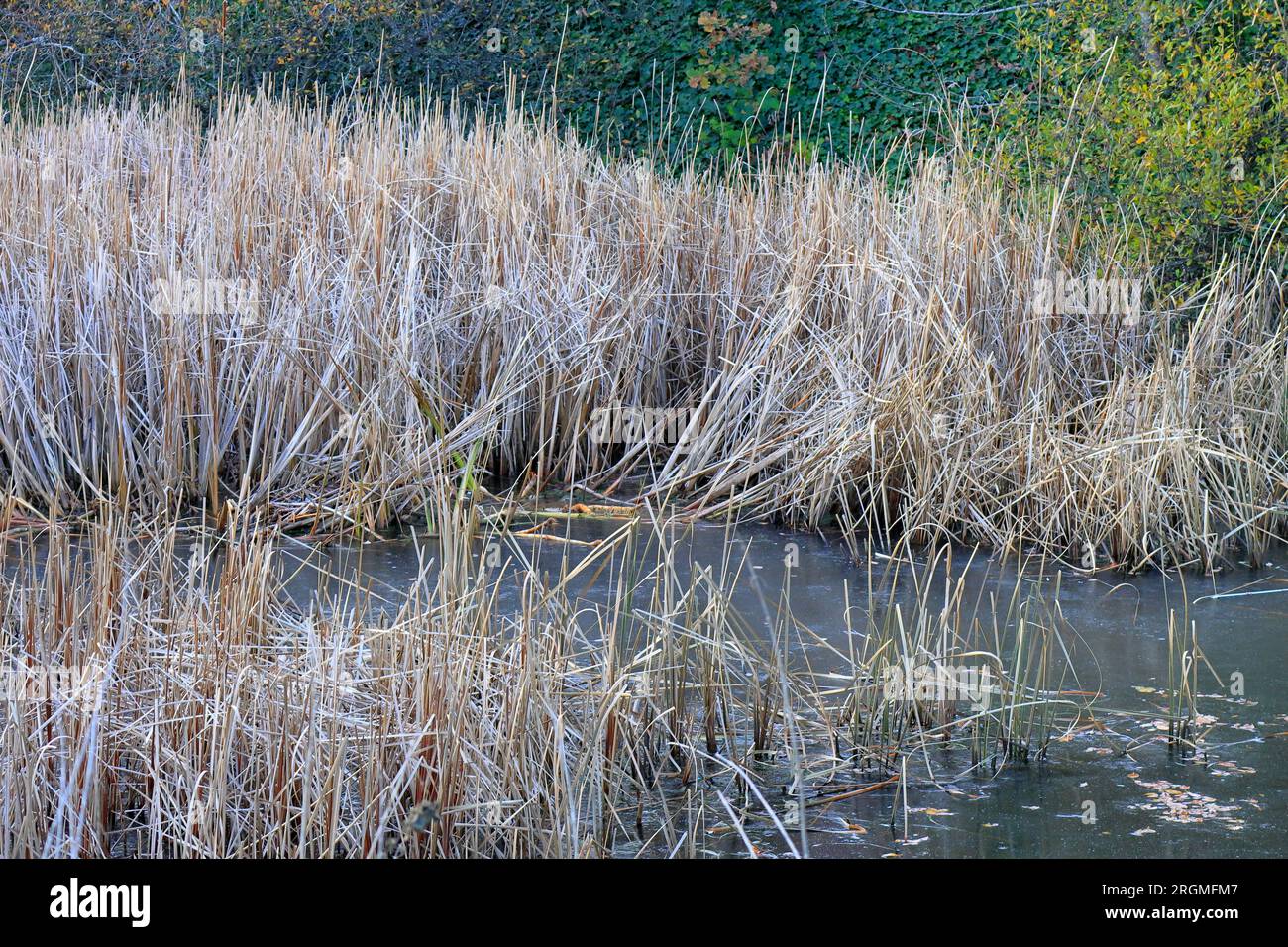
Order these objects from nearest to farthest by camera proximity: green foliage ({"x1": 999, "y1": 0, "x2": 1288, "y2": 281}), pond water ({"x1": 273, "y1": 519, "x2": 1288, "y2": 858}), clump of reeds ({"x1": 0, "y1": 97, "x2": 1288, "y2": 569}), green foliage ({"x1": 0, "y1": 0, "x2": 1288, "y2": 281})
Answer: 1. pond water ({"x1": 273, "y1": 519, "x2": 1288, "y2": 858})
2. clump of reeds ({"x1": 0, "y1": 97, "x2": 1288, "y2": 569})
3. green foliage ({"x1": 999, "y1": 0, "x2": 1288, "y2": 281})
4. green foliage ({"x1": 0, "y1": 0, "x2": 1288, "y2": 281})

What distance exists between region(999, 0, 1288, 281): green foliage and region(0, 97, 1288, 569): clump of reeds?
0.67 ft

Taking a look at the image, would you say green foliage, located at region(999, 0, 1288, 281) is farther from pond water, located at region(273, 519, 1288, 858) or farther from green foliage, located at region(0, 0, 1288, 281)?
green foliage, located at region(0, 0, 1288, 281)

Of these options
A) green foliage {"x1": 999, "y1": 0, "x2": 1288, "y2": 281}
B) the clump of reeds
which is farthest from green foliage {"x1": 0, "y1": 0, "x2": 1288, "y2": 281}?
the clump of reeds

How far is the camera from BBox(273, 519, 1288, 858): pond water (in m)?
2.61

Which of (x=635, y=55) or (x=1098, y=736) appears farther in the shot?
(x=635, y=55)

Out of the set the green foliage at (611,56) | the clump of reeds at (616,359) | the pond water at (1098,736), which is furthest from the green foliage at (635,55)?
the pond water at (1098,736)

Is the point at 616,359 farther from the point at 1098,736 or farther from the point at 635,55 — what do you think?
the point at 635,55

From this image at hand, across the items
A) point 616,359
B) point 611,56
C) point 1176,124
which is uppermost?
point 611,56

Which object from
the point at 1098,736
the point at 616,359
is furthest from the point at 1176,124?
the point at 1098,736

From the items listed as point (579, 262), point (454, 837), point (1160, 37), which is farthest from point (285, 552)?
point (1160, 37)

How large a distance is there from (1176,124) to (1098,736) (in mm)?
2892

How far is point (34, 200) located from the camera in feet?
17.6

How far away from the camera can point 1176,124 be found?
5.10m

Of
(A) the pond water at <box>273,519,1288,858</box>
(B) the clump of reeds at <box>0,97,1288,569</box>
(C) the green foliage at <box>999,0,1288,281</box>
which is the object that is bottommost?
(A) the pond water at <box>273,519,1288,858</box>
